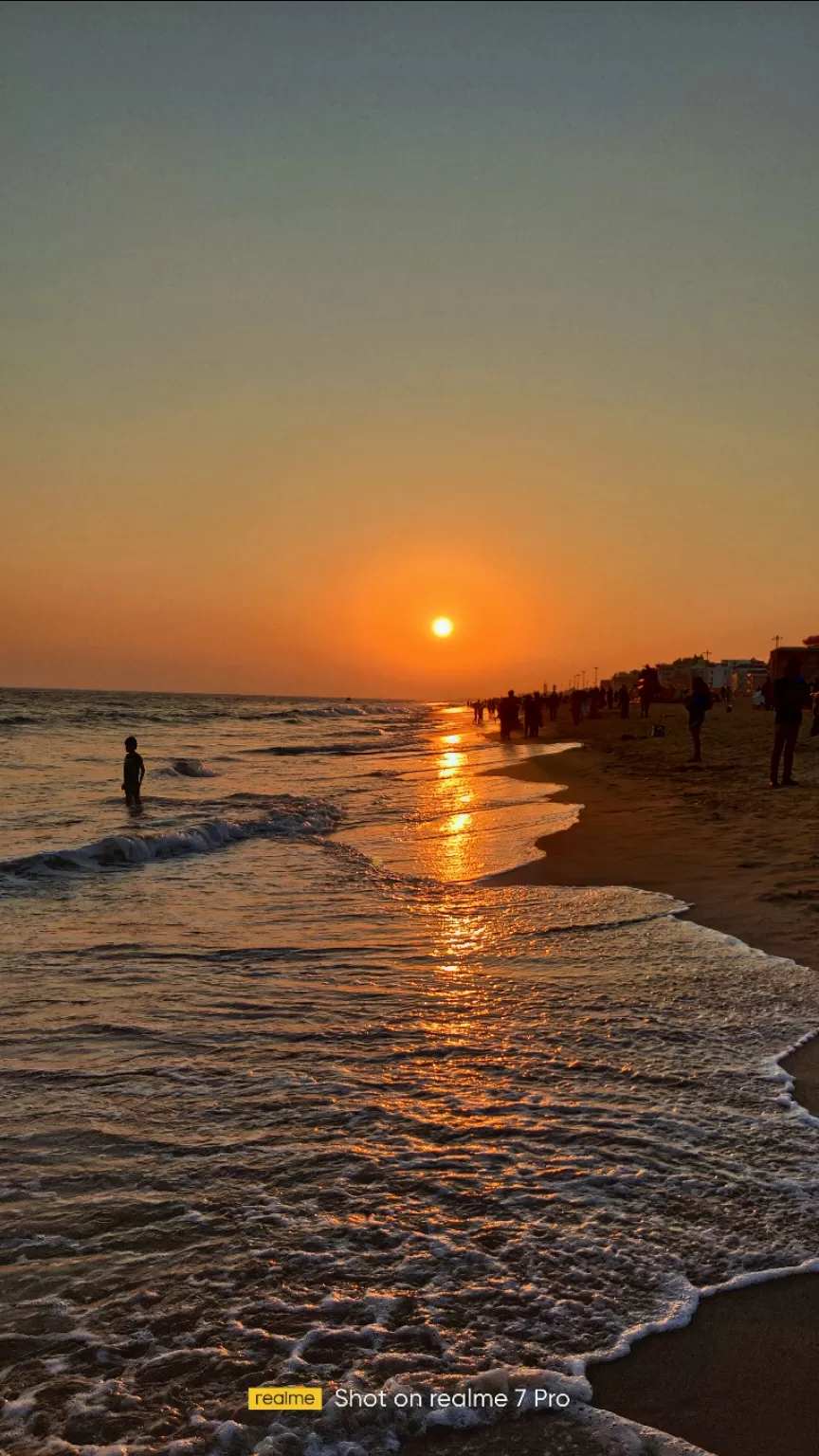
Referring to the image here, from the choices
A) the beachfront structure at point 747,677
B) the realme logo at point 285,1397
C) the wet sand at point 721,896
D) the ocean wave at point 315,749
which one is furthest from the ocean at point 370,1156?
the beachfront structure at point 747,677

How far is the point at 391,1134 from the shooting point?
13.7 ft

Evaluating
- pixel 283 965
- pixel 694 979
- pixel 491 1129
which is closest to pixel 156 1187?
pixel 491 1129

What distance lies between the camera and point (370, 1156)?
3961 mm

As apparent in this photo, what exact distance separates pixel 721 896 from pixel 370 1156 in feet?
19.5

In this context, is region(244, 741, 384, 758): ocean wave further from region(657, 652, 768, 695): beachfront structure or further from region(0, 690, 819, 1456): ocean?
region(657, 652, 768, 695): beachfront structure

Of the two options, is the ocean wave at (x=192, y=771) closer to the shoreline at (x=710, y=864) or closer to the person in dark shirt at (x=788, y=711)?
the shoreline at (x=710, y=864)

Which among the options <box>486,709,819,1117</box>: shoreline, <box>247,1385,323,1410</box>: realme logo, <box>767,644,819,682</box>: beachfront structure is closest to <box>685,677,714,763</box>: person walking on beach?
<box>486,709,819,1117</box>: shoreline

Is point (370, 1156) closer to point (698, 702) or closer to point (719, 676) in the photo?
point (698, 702)

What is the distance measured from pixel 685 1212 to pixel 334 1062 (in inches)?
88.5

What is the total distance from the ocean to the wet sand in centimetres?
15

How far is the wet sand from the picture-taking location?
2465mm

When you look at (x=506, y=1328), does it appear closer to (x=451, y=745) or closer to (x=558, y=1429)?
(x=558, y=1429)

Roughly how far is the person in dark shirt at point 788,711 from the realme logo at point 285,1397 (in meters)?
15.0

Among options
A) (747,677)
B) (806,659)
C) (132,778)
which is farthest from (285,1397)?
(747,677)
